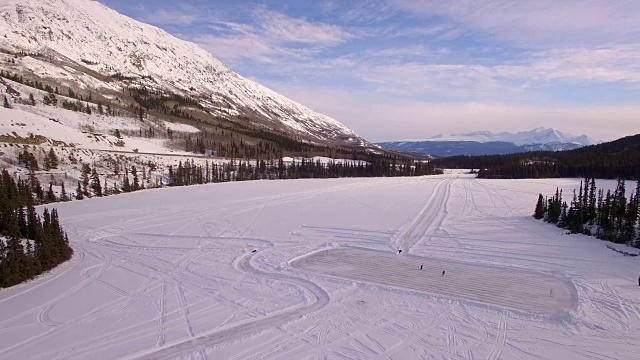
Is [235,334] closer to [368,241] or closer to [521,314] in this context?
[521,314]

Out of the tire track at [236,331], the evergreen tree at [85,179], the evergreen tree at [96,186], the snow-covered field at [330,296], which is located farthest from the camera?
the evergreen tree at [96,186]

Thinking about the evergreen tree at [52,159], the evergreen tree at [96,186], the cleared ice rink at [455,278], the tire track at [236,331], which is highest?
the evergreen tree at [52,159]

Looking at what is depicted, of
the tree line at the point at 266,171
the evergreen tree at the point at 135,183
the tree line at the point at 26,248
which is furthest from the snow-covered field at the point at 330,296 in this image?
the tree line at the point at 266,171

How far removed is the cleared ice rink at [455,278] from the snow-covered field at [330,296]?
95 millimetres

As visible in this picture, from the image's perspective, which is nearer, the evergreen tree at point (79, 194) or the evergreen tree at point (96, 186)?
the evergreen tree at point (79, 194)

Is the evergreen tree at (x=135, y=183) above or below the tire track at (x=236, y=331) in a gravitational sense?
above

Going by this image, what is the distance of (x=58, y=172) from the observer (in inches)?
2702

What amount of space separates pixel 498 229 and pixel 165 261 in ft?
83.0

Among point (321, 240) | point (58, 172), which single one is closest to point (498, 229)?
point (321, 240)

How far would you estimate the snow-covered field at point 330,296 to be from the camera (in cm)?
1257

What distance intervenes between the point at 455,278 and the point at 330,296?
22.4ft

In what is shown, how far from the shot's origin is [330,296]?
16.8m

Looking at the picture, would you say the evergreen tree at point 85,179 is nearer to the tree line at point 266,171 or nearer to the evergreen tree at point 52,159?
the evergreen tree at point 52,159

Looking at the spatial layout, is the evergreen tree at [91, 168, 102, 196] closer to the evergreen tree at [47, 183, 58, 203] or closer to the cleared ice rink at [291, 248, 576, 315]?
the evergreen tree at [47, 183, 58, 203]
